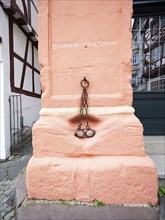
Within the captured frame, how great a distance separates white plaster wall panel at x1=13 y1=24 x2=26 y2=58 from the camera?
5.30 m

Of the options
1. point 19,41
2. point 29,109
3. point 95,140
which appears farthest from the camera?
point 29,109

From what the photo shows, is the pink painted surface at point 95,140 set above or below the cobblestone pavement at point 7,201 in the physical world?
above

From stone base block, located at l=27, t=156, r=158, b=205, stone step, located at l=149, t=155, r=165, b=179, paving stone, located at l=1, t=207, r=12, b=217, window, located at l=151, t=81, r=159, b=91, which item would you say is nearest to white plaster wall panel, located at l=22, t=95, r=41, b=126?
window, located at l=151, t=81, r=159, b=91

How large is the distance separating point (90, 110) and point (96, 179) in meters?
0.66

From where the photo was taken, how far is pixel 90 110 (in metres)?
2.02

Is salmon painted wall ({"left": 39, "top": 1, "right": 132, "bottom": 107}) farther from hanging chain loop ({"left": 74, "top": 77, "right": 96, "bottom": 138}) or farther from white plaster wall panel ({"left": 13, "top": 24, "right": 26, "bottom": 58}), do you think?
white plaster wall panel ({"left": 13, "top": 24, "right": 26, "bottom": 58})

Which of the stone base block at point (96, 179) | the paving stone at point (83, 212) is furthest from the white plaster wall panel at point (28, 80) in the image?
the paving stone at point (83, 212)

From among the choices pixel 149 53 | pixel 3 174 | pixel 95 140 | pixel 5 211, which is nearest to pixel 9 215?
pixel 5 211

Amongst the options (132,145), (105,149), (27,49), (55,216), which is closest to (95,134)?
(105,149)

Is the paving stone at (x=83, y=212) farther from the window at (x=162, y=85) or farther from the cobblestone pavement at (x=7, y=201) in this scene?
the window at (x=162, y=85)

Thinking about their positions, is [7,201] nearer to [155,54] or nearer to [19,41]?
[155,54]

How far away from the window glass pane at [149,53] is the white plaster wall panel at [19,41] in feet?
10.0

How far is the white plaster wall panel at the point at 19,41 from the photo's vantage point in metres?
5.30

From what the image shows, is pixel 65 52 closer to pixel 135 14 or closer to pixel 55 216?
pixel 55 216
